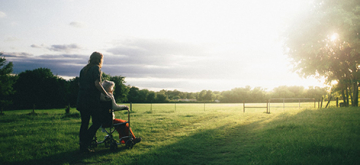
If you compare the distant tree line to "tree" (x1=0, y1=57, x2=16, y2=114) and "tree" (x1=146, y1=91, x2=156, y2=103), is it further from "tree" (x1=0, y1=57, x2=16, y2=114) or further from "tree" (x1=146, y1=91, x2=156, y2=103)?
"tree" (x1=146, y1=91, x2=156, y2=103)

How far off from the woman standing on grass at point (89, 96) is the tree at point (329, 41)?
16520 millimetres

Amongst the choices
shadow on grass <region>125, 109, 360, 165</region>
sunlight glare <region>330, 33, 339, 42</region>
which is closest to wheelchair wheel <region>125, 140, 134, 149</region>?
shadow on grass <region>125, 109, 360, 165</region>

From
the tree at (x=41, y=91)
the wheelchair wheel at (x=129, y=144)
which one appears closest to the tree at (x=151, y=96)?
the tree at (x=41, y=91)

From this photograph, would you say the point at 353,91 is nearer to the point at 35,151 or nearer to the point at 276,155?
the point at 276,155

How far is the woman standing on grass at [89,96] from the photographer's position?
17.0ft

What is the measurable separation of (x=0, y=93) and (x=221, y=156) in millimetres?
36133

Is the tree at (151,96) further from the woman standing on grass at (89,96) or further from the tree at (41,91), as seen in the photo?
the woman standing on grass at (89,96)

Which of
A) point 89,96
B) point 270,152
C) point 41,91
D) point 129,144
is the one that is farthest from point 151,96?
point 270,152

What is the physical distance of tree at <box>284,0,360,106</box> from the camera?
15117 mm

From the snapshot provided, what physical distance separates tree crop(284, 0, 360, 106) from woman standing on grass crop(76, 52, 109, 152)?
650 inches

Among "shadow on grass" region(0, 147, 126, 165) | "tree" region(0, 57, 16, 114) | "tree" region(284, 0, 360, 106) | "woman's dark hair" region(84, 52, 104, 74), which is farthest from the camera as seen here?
"tree" region(0, 57, 16, 114)

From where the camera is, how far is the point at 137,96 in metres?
77.0

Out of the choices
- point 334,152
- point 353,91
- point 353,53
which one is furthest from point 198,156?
point 353,91

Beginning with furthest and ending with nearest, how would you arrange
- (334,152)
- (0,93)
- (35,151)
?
(0,93) → (35,151) → (334,152)
